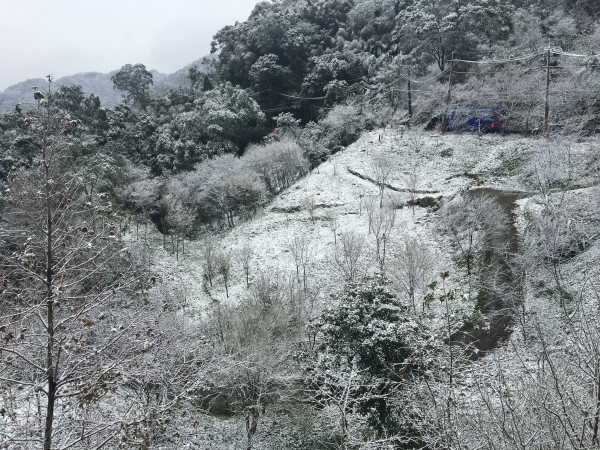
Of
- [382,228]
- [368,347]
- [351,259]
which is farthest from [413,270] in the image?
[368,347]

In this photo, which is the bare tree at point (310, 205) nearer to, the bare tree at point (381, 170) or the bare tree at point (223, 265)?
the bare tree at point (381, 170)

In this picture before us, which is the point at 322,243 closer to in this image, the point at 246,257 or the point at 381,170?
the point at 246,257

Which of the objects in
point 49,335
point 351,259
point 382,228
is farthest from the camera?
point 382,228

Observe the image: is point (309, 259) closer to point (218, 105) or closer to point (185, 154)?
point (185, 154)

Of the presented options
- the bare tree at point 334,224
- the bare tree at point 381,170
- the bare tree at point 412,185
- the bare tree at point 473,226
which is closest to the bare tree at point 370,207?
the bare tree at point 381,170

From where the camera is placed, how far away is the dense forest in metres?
5.21

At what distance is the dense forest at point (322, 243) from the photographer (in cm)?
521

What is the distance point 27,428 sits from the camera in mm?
4926

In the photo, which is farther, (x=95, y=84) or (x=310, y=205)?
(x=95, y=84)

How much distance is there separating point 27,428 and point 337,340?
9.42m

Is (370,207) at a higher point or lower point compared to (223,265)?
higher

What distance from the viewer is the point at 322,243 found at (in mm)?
25359

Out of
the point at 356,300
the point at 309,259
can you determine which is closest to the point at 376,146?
the point at 309,259

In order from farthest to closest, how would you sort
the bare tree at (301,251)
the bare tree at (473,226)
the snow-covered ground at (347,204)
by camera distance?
1. the snow-covered ground at (347,204)
2. the bare tree at (301,251)
3. the bare tree at (473,226)
